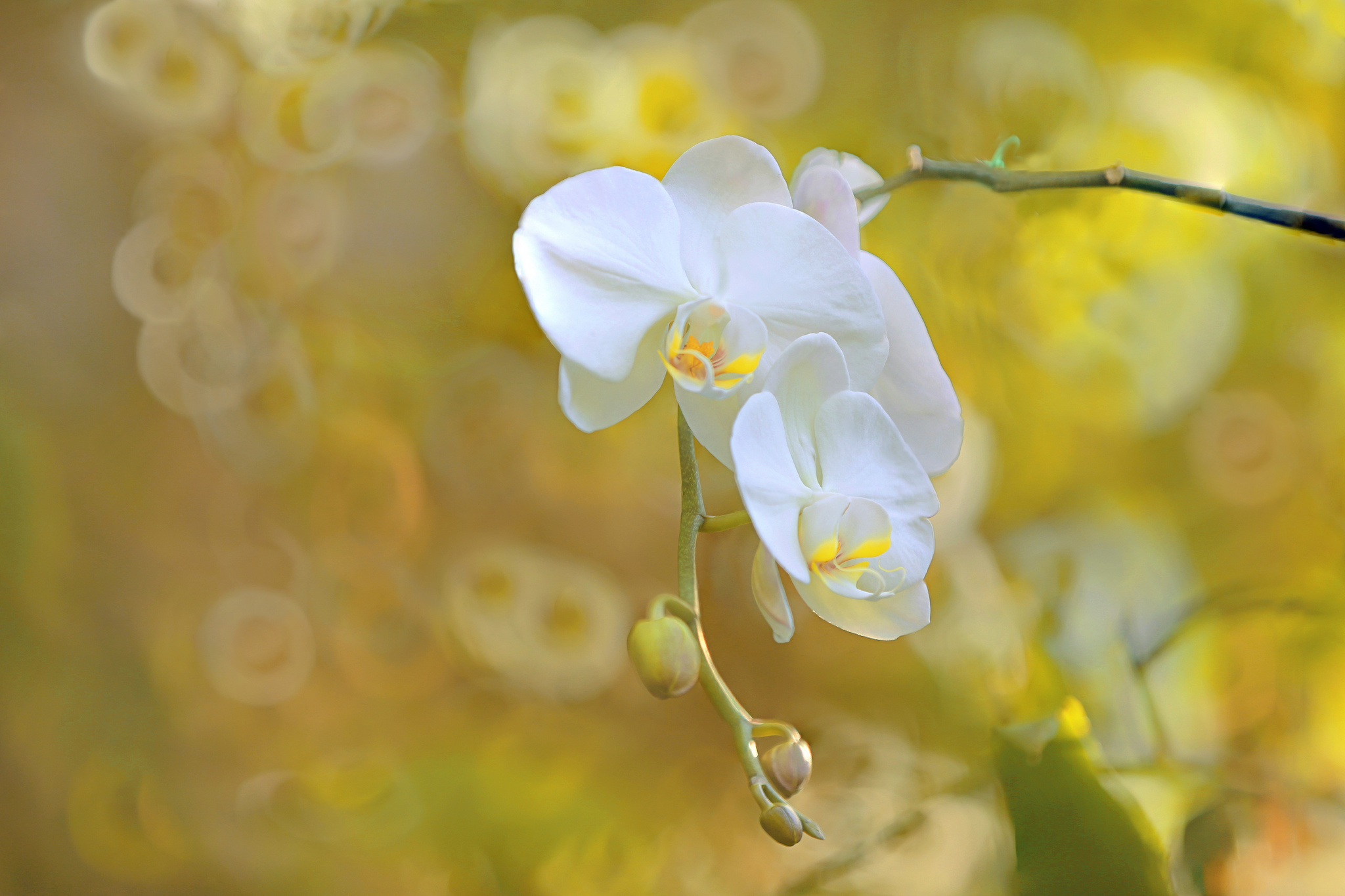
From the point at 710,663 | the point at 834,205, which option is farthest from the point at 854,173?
the point at 710,663

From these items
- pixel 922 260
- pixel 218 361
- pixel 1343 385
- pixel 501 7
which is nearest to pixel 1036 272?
pixel 922 260

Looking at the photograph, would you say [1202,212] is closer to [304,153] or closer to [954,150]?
[954,150]

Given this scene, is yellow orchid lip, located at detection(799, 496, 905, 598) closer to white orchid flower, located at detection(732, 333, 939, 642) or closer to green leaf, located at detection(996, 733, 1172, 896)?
white orchid flower, located at detection(732, 333, 939, 642)

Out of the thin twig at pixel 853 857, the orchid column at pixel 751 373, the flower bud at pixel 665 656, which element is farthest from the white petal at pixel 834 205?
the thin twig at pixel 853 857

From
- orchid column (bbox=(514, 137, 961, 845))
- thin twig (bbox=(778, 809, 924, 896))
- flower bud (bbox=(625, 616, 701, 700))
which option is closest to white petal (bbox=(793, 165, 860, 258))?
orchid column (bbox=(514, 137, 961, 845))

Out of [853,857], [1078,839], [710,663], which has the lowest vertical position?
[853,857]

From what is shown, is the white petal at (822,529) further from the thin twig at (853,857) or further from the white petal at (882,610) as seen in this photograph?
the thin twig at (853,857)

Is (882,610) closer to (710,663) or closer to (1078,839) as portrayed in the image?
(710,663)
